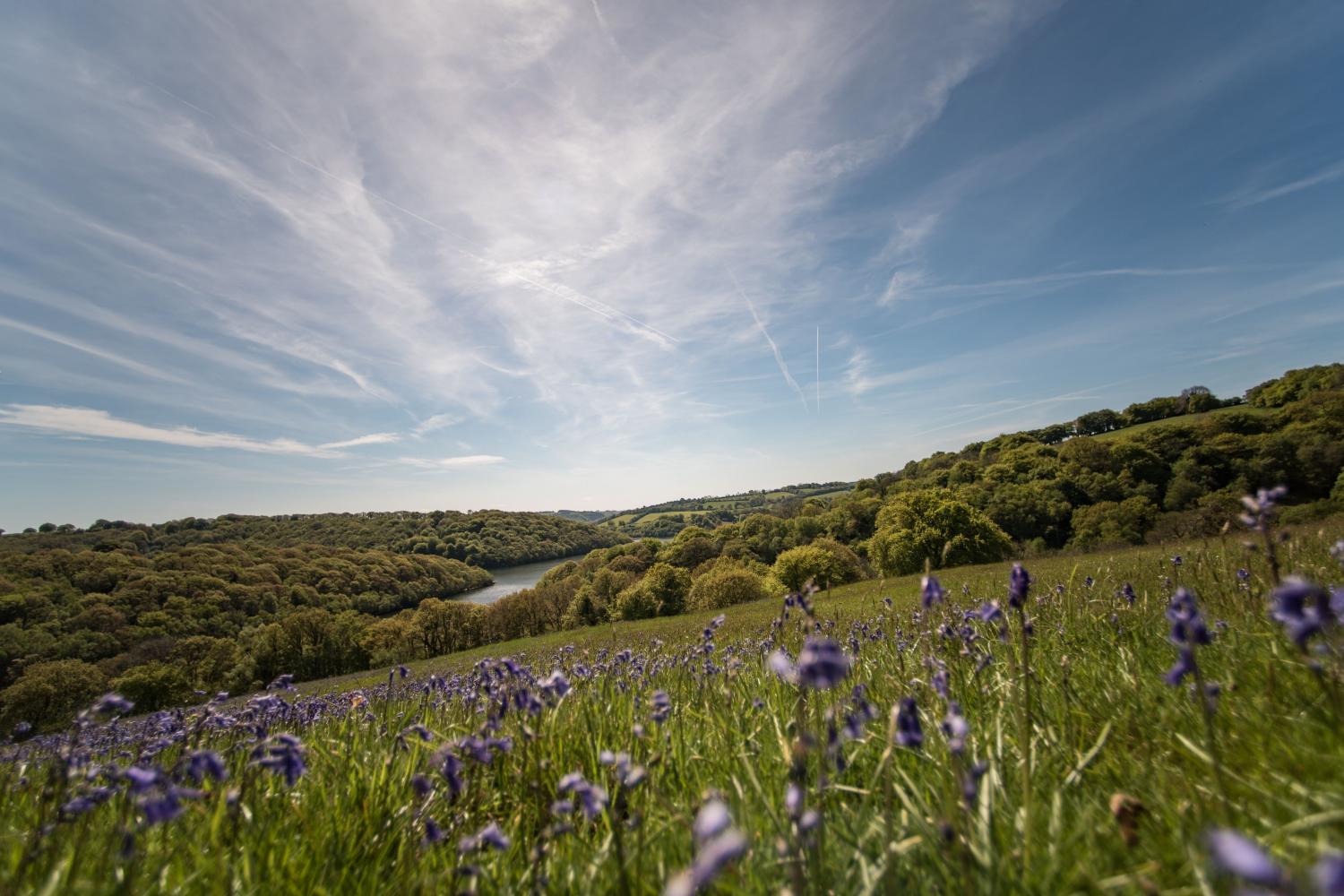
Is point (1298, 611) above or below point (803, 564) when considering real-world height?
above

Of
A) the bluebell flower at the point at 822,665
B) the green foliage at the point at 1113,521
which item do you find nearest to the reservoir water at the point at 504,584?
the green foliage at the point at 1113,521

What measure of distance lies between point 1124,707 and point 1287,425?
113 meters

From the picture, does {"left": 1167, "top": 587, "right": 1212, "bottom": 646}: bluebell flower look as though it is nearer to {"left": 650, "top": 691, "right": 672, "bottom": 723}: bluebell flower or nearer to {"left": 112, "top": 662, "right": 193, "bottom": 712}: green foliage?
{"left": 650, "top": 691, "right": 672, "bottom": 723}: bluebell flower

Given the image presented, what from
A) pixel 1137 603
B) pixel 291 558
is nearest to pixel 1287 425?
pixel 1137 603

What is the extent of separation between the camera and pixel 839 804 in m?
3.17

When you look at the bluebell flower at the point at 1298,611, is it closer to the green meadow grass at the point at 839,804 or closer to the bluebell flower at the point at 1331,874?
the green meadow grass at the point at 839,804

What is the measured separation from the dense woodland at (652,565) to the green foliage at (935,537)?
23cm

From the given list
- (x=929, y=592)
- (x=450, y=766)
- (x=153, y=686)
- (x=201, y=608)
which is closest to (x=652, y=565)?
(x=153, y=686)

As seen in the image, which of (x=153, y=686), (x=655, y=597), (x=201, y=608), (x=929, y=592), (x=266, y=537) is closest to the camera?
(x=929, y=592)

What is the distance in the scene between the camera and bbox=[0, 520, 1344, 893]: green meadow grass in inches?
85.4

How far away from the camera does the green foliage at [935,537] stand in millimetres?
56688

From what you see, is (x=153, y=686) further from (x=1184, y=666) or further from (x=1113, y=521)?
(x=1113, y=521)

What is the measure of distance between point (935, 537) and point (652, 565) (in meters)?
42.0

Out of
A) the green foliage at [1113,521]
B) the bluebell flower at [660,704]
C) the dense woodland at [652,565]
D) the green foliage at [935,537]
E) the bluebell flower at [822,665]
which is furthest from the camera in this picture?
the green foliage at [1113,521]
